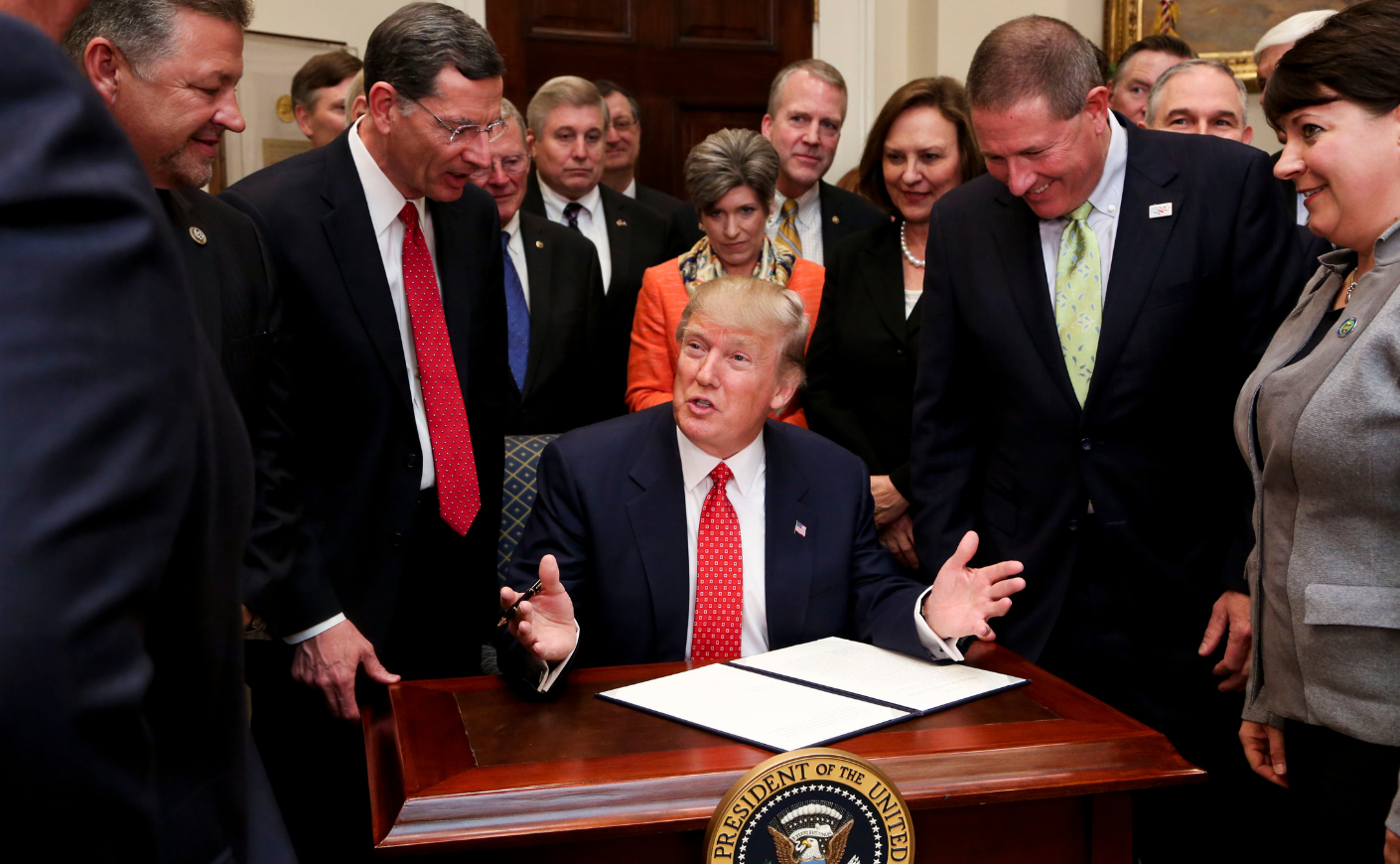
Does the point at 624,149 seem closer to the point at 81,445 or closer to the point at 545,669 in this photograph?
the point at 545,669

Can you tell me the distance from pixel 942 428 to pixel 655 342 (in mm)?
1129

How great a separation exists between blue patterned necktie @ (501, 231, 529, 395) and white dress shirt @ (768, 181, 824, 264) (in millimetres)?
964

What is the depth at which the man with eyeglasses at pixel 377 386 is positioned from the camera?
94.0 inches

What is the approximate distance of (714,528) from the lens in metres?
2.29

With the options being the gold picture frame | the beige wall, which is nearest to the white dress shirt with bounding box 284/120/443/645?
the beige wall

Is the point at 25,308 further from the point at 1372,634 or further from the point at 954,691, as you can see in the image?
the point at 1372,634

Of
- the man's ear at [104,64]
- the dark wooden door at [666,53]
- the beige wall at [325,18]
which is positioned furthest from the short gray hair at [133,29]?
the dark wooden door at [666,53]

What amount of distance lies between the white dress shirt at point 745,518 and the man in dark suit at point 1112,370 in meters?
0.43

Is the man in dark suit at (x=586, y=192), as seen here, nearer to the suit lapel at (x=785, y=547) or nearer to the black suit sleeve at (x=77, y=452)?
the suit lapel at (x=785, y=547)

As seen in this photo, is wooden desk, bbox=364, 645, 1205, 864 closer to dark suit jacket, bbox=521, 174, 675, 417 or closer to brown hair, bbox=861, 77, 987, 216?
brown hair, bbox=861, 77, 987, 216

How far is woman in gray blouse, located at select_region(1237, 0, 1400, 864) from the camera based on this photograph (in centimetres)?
172

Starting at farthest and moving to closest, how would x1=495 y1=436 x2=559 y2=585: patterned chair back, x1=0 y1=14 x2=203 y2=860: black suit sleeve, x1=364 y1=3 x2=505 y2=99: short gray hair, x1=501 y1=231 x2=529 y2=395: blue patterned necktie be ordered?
x1=501 y1=231 x2=529 y2=395: blue patterned necktie → x1=495 y1=436 x2=559 y2=585: patterned chair back → x1=364 y1=3 x2=505 y2=99: short gray hair → x1=0 y1=14 x2=203 y2=860: black suit sleeve

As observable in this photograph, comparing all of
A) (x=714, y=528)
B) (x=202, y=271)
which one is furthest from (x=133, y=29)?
(x=714, y=528)

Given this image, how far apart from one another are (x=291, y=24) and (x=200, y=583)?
5.08 m
